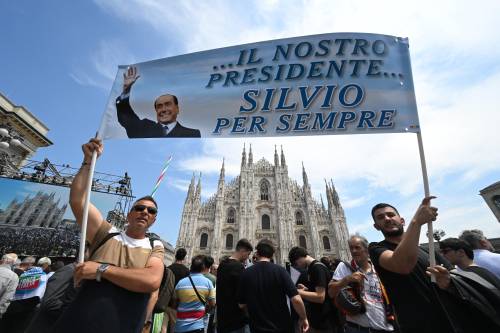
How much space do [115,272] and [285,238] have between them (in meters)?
27.5

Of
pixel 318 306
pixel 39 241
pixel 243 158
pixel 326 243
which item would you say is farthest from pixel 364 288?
pixel 243 158

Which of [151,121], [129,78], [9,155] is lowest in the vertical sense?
[151,121]

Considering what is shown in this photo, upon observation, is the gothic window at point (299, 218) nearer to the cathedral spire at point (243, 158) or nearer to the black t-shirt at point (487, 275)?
the cathedral spire at point (243, 158)

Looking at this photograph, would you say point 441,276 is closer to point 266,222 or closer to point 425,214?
point 425,214

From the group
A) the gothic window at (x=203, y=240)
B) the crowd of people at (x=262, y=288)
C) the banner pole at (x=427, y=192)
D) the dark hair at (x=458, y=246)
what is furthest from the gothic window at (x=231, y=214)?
the banner pole at (x=427, y=192)

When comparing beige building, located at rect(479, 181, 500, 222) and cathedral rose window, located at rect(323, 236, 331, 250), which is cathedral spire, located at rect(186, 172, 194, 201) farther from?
beige building, located at rect(479, 181, 500, 222)

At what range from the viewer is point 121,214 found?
1357 centimetres

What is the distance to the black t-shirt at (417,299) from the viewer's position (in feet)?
4.83


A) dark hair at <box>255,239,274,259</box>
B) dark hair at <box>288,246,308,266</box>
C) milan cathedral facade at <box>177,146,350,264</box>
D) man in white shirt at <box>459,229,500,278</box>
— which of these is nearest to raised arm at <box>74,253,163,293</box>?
dark hair at <box>255,239,274,259</box>

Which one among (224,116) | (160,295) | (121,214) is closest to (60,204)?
(121,214)

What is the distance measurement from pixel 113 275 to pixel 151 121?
190 cm

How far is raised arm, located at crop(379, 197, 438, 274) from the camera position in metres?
1.40

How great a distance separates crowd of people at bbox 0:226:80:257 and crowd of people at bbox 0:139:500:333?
9687 millimetres

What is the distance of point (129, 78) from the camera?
2895 mm
